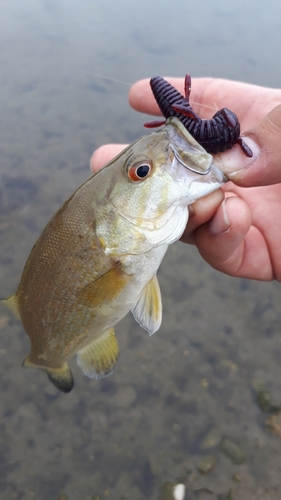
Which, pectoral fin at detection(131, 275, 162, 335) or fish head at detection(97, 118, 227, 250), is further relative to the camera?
pectoral fin at detection(131, 275, 162, 335)

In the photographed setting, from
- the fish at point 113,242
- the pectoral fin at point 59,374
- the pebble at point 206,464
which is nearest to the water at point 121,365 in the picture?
the pebble at point 206,464

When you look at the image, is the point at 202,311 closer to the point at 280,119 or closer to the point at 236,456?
the point at 236,456

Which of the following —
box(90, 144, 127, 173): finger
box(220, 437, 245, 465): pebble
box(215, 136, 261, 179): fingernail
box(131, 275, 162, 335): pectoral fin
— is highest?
box(215, 136, 261, 179): fingernail

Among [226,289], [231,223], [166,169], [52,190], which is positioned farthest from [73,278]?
[52,190]

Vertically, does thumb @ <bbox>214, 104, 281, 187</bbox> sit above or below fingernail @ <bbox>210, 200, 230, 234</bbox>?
above

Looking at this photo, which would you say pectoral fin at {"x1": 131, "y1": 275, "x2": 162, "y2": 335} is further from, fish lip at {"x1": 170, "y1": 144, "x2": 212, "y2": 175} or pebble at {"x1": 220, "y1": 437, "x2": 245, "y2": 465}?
pebble at {"x1": 220, "y1": 437, "x2": 245, "y2": 465}

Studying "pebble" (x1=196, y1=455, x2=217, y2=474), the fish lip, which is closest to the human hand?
the fish lip

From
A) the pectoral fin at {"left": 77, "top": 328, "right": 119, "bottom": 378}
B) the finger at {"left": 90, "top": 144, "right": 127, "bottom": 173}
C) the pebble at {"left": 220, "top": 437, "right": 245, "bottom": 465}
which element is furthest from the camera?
the pebble at {"left": 220, "top": 437, "right": 245, "bottom": 465}
